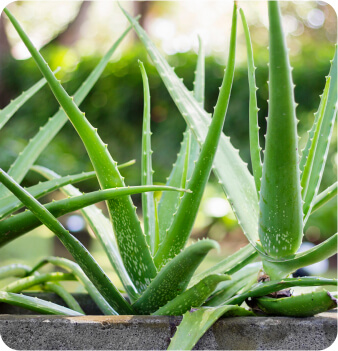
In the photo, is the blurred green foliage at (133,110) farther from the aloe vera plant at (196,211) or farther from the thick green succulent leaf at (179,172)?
the aloe vera plant at (196,211)

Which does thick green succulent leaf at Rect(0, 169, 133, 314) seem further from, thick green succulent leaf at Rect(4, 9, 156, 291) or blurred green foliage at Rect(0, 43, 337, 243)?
blurred green foliage at Rect(0, 43, 337, 243)

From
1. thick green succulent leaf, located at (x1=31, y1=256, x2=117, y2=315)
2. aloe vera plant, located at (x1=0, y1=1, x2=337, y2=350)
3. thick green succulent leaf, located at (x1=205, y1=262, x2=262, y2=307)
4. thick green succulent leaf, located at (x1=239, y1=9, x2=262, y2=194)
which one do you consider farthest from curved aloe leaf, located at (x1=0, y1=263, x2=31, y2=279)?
thick green succulent leaf, located at (x1=239, y1=9, x2=262, y2=194)

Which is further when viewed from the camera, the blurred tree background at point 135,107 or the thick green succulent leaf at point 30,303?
the blurred tree background at point 135,107

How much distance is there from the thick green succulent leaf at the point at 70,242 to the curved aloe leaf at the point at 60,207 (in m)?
0.03

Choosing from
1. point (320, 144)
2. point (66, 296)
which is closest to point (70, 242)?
point (66, 296)

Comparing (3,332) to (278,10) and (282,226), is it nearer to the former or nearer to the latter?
(282,226)

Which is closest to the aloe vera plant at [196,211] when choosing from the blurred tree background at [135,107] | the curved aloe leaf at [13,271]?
the curved aloe leaf at [13,271]

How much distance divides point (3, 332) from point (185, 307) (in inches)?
9.0

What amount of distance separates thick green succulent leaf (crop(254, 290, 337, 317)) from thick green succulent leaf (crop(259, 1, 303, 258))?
0.06 m

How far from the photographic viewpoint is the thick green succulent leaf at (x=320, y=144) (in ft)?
2.16

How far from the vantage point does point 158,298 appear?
63cm

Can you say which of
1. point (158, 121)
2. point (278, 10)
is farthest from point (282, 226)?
point (158, 121)

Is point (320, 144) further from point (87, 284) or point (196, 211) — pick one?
point (87, 284)

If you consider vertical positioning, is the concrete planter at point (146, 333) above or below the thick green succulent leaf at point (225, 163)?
below
